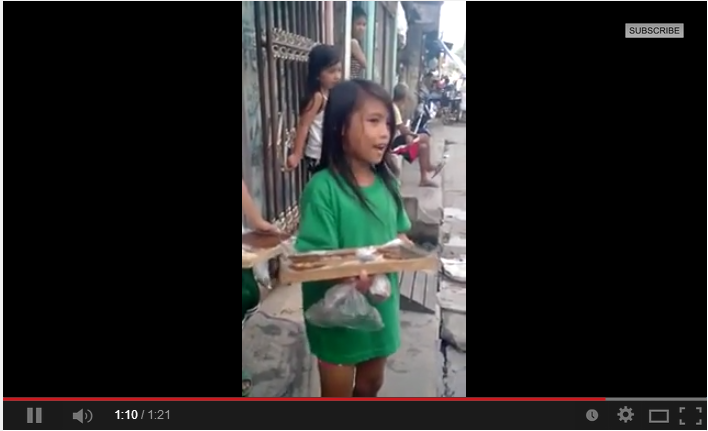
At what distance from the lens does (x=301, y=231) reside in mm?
1134

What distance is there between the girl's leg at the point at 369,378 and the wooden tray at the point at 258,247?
253 millimetres

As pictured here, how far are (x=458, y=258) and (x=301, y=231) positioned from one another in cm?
26

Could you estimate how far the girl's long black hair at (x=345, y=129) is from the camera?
1099 millimetres

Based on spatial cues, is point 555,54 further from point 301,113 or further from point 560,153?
point 301,113

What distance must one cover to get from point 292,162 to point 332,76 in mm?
152

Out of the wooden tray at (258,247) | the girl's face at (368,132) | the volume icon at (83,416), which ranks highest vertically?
the girl's face at (368,132)

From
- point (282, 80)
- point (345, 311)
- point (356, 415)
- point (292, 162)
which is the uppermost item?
point (282, 80)

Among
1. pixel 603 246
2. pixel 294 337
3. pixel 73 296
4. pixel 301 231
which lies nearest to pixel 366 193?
pixel 301 231

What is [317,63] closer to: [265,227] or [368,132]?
[368,132]

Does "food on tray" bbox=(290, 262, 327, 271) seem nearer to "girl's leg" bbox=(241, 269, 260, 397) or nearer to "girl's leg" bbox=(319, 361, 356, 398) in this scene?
"girl's leg" bbox=(241, 269, 260, 397)

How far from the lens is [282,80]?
1096 mm

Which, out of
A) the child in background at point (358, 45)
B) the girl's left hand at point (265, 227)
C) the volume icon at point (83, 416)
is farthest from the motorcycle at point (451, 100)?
the volume icon at point (83, 416)

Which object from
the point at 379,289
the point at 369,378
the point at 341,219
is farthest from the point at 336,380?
the point at 341,219

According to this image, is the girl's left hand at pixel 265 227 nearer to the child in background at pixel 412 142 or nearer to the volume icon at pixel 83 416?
the child in background at pixel 412 142
